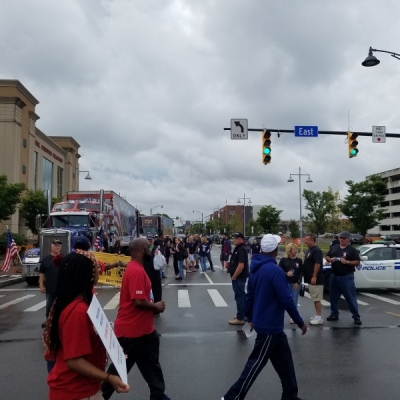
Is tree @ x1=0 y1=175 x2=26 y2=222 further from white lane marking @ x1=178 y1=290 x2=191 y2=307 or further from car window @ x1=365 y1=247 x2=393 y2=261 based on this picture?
car window @ x1=365 y1=247 x2=393 y2=261

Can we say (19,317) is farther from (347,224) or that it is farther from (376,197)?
(347,224)

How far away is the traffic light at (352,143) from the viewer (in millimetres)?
17625

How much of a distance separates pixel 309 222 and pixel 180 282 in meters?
32.6

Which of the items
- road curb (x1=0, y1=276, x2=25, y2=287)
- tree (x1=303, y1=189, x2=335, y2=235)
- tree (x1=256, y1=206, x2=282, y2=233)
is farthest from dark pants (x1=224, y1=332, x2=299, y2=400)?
tree (x1=256, y1=206, x2=282, y2=233)

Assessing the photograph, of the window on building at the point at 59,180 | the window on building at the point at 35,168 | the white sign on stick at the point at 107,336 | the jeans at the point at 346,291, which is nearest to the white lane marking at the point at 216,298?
the jeans at the point at 346,291

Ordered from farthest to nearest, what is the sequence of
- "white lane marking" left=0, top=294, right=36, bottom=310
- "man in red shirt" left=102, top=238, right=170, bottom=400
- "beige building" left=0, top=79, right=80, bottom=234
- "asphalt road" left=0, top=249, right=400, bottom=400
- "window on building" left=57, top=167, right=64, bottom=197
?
"window on building" left=57, top=167, right=64, bottom=197, "beige building" left=0, top=79, right=80, bottom=234, "white lane marking" left=0, top=294, right=36, bottom=310, "asphalt road" left=0, top=249, right=400, bottom=400, "man in red shirt" left=102, top=238, right=170, bottom=400

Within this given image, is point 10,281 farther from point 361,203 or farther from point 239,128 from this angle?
point 361,203

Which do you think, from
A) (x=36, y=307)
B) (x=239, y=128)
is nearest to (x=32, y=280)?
(x=36, y=307)

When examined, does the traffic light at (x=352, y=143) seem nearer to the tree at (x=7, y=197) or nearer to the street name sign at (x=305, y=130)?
the street name sign at (x=305, y=130)

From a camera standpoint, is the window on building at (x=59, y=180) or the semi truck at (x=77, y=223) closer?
the semi truck at (x=77, y=223)

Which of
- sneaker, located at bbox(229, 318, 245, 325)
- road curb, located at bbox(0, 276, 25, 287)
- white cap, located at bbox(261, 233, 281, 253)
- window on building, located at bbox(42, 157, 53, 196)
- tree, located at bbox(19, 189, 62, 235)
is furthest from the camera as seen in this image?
window on building, located at bbox(42, 157, 53, 196)

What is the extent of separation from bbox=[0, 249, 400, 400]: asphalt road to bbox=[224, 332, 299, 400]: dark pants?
86cm

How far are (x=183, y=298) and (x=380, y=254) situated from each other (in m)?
6.40

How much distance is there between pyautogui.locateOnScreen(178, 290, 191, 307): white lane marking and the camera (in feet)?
41.4
